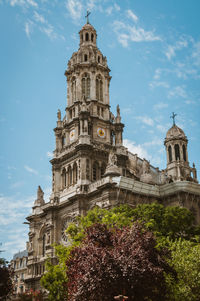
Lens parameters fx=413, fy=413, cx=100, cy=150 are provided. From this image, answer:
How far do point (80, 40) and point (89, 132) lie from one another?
67.5ft

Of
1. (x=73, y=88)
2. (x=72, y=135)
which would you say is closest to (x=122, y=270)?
(x=72, y=135)

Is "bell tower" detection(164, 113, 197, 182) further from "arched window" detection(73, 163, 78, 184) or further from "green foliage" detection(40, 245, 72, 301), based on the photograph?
"green foliage" detection(40, 245, 72, 301)

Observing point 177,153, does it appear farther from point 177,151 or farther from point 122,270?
point 122,270

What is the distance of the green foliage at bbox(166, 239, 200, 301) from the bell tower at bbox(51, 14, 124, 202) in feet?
82.0

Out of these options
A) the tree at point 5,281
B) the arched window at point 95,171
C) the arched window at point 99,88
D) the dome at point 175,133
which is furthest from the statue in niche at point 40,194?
the tree at point 5,281

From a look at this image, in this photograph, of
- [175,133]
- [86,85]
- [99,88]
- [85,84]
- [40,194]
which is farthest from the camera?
[175,133]

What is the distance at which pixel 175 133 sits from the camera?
77500 millimetres

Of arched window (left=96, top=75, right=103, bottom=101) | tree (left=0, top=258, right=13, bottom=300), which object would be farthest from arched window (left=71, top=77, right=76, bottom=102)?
tree (left=0, top=258, right=13, bottom=300)

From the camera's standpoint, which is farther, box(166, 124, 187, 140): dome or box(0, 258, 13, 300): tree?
box(166, 124, 187, 140): dome

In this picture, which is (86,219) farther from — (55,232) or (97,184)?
(55,232)

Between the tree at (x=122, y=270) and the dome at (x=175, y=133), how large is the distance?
167 ft

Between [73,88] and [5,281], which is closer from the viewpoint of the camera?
[5,281]

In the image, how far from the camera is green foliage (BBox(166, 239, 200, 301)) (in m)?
29.6

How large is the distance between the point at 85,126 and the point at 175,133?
23809 millimetres
